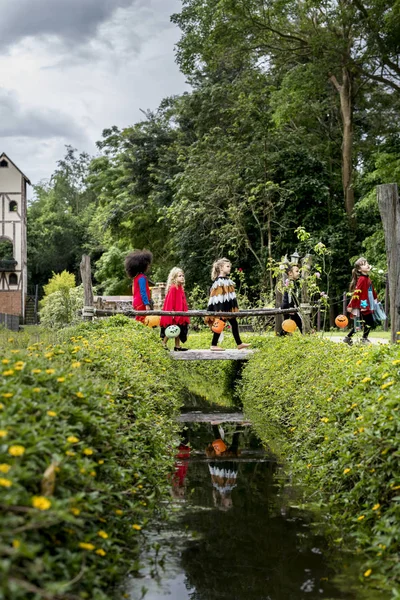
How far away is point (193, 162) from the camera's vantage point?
23984 mm

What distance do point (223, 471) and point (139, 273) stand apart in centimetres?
590

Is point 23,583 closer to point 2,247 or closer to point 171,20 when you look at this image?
point 171,20

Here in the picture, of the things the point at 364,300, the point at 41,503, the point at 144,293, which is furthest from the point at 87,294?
the point at 41,503

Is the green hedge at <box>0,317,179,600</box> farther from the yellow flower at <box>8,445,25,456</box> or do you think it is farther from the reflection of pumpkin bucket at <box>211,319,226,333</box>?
the reflection of pumpkin bucket at <box>211,319,226,333</box>

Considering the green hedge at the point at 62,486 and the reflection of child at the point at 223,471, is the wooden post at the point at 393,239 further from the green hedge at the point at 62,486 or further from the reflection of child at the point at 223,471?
the green hedge at the point at 62,486

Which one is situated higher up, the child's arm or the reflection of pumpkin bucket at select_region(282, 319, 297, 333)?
the child's arm

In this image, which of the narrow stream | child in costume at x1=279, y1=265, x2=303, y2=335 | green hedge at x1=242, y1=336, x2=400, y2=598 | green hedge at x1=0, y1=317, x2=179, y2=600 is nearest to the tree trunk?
child in costume at x1=279, y1=265, x2=303, y2=335

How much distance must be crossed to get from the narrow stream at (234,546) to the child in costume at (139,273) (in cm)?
570

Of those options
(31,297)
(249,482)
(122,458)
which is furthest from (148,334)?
(31,297)

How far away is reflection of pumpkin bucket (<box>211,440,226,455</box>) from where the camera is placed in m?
7.19

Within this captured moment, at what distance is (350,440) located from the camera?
442 cm

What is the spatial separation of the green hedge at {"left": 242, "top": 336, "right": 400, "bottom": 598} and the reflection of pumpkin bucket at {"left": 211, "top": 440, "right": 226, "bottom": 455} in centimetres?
49

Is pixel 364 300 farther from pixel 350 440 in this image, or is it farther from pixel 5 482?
pixel 5 482

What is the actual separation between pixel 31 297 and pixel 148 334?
1335 inches
